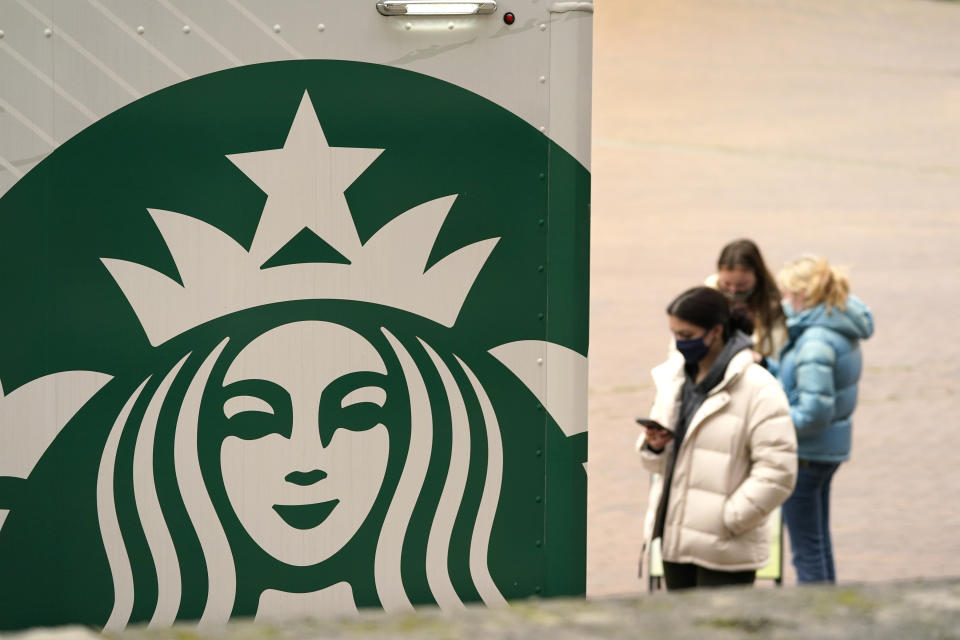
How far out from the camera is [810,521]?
568 cm

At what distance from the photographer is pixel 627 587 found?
6.42 meters

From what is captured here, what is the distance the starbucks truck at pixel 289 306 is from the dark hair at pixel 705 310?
1386 mm

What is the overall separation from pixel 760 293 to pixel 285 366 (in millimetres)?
3304

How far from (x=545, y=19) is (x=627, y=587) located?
162 inches

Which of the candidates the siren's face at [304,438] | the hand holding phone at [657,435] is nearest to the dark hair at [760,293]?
the hand holding phone at [657,435]

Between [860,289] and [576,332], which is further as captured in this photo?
[860,289]

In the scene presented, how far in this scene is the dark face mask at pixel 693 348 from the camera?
14.0 ft

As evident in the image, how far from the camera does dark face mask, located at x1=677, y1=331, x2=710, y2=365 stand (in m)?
4.27

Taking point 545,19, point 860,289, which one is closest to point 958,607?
point 545,19

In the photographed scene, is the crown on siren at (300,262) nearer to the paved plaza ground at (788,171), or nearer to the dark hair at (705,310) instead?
the dark hair at (705,310)

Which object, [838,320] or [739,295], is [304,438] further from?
[838,320]

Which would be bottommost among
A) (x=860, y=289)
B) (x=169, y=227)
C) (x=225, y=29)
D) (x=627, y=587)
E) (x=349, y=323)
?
(x=627, y=587)

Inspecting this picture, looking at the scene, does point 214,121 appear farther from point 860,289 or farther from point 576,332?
point 860,289

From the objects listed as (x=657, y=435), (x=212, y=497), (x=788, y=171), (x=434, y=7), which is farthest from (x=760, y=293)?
(x=788, y=171)
